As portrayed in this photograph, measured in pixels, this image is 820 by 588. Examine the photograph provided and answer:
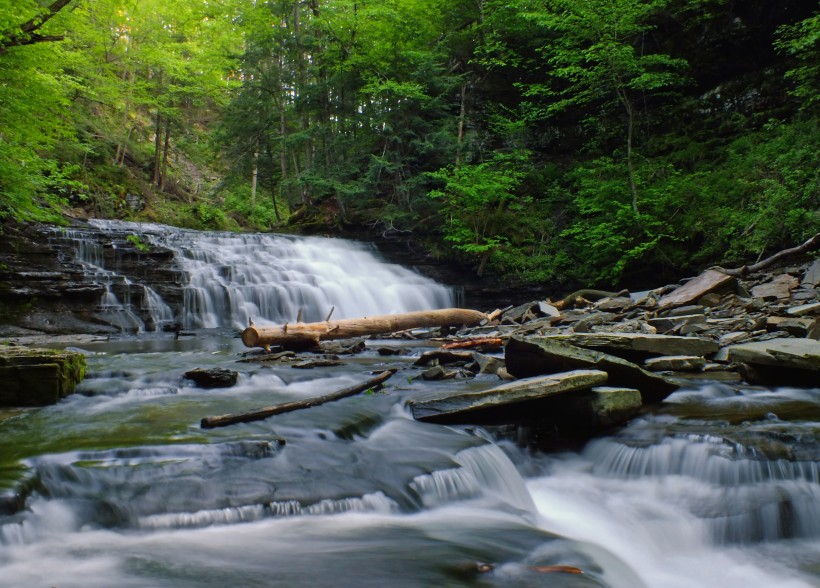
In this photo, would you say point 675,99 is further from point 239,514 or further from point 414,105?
point 239,514

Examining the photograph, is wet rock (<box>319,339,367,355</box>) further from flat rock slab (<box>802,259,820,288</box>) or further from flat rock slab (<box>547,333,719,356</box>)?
flat rock slab (<box>802,259,820,288</box>)

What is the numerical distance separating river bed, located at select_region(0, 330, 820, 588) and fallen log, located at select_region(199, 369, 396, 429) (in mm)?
95

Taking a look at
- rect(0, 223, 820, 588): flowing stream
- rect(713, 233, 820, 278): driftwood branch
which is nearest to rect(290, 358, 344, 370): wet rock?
rect(0, 223, 820, 588): flowing stream

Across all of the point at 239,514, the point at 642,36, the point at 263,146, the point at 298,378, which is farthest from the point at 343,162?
the point at 239,514

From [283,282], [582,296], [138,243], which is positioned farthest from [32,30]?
[582,296]

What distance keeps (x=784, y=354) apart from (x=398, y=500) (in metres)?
4.31

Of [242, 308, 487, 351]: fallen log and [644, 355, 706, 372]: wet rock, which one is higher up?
[242, 308, 487, 351]: fallen log

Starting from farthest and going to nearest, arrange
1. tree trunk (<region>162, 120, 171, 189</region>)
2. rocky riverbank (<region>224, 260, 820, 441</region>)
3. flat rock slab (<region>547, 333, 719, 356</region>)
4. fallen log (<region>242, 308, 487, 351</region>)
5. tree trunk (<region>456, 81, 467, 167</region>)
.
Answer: tree trunk (<region>162, 120, 171, 189</region>), tree trunk (<region>456, 81, 467, 167</region>), fallen log (<region>242, 308, 487, 351</region>), flat rock slab (<region>547, 333, 719, 356</region>), rocky riverbank (<region>224, 260, 820, 441</region>)

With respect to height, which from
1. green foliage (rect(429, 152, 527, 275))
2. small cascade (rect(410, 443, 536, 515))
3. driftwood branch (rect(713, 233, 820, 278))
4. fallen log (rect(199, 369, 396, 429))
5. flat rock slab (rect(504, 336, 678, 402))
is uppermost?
green foliage (rect(429, 152, 527, 275))

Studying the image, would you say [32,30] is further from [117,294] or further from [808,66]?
[808,66]

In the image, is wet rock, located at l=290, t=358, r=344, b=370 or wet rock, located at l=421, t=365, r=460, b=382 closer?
wet rock, located at l=421, t=365, r=460, b=382

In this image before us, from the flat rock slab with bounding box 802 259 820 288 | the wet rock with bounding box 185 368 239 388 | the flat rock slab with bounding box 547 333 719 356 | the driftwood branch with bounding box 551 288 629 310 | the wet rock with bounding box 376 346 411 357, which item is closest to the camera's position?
the flat rock slab with bounding box 547 333 719 356

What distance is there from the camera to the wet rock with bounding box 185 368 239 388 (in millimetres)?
6036

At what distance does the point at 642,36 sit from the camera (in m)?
17.8
